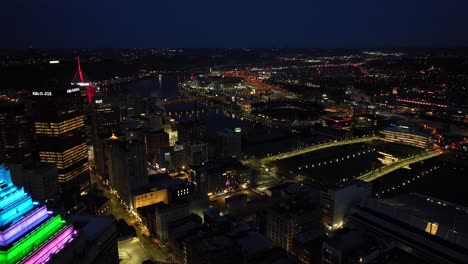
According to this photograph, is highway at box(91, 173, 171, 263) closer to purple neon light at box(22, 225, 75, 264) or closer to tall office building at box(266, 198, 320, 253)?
tall office building at box(266, 198, 320, 253)

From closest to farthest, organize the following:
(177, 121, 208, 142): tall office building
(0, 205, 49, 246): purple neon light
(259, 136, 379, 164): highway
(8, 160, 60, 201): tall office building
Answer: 1. (0, 205, 49, 246): purple neon light
2. (8, 160, 60, 201): tall office building
3. (259, 136, 379, 164): highway
4. (177, 121, 208, 142): tall office building

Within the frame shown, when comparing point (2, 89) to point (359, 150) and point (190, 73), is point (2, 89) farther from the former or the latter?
point (190, 73)

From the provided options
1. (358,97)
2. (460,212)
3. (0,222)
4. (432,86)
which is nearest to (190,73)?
(358,97)

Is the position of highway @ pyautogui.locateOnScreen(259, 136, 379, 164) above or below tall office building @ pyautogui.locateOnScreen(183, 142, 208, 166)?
below

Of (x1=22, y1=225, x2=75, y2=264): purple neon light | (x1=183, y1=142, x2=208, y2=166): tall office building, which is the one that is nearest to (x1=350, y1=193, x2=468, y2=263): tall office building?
(x1=22, y1=225, x2=75, y2=264): purple neon light

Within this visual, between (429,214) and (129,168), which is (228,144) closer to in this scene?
(129,168)

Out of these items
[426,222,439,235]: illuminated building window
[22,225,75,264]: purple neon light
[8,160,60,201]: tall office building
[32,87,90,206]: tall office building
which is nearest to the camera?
[22,225,75,264]: purple neon light
